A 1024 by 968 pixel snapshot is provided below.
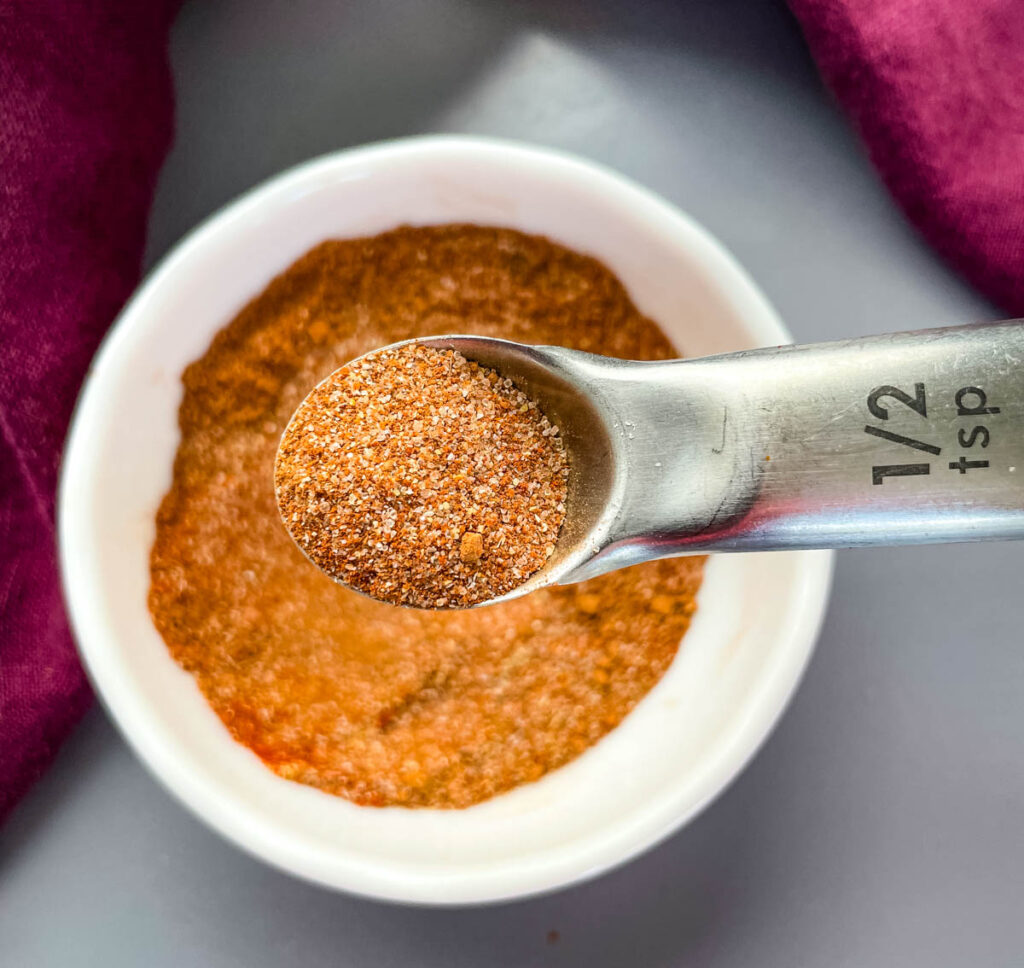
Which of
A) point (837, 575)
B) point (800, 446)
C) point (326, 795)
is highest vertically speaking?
point (800, 446)

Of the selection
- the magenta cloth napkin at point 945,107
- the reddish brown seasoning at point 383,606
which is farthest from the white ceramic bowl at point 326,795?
the magenta cloth napkin at point 945,107

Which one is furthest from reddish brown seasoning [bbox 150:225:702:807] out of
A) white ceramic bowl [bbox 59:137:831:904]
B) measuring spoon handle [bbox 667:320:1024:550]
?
measuring spoon handle [bbox 667:320:1024:550]

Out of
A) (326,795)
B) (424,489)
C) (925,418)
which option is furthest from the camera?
(326,795)

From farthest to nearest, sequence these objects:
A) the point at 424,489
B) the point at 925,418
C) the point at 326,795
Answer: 1. the point at 326,795
2. the point at 424,489
3. the point at 925,418

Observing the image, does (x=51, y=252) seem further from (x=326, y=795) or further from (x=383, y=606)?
(x=326, y=795)

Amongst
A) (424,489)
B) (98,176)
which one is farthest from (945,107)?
(98,176)
